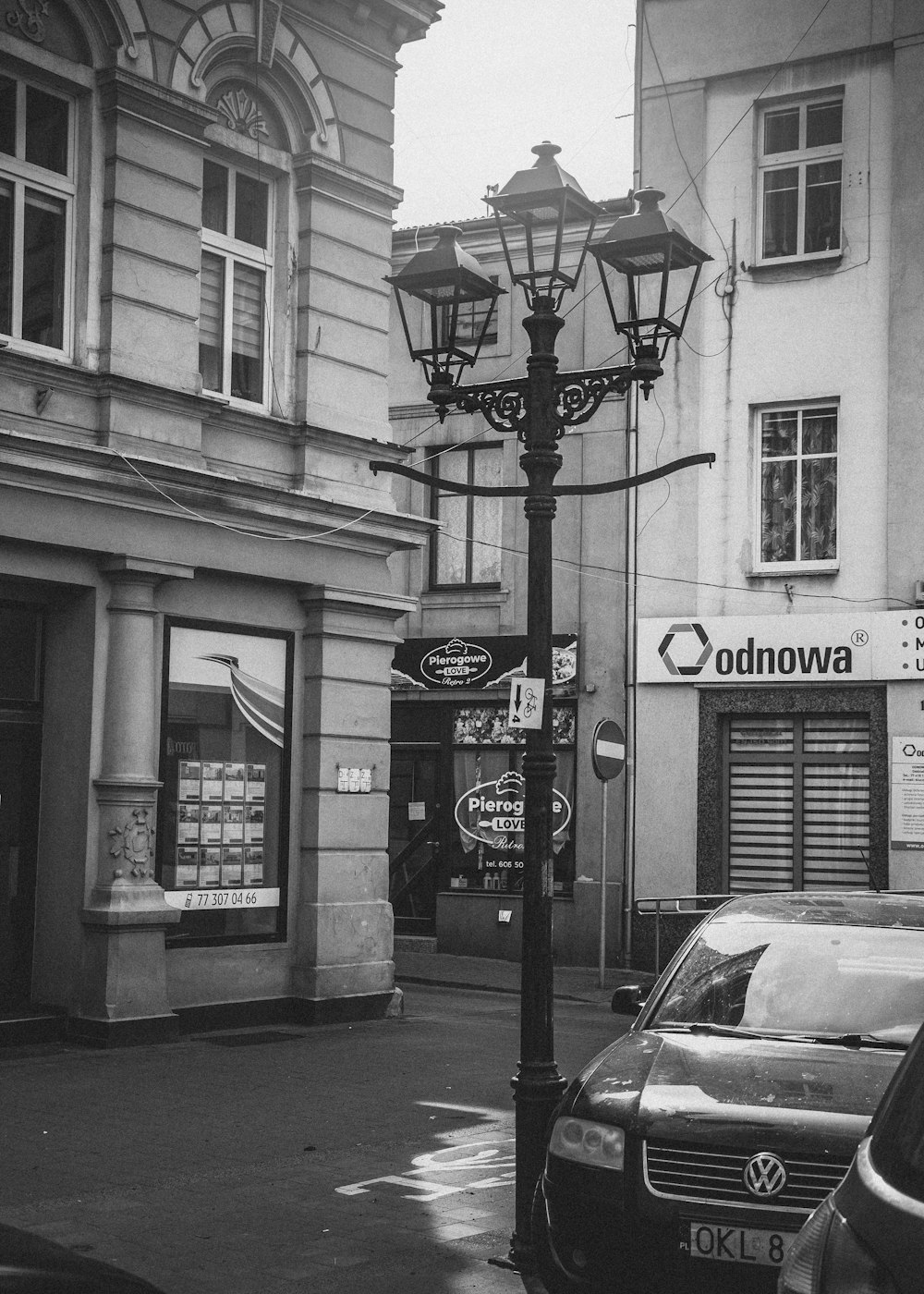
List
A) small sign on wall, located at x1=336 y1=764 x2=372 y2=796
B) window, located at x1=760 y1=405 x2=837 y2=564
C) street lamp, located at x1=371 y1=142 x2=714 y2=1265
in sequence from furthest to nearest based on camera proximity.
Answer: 1. window, located at x1=760 y1=405 x2=837 y2=564
2. small sign on wall, located at x1=336 y1=764 x2=372 y2=796
3. street lamp, located at x1=371 y1=142 x2=714 y2=1265

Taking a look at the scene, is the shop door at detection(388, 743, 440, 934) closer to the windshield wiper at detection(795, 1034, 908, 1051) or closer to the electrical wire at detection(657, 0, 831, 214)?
the electrical wire at detection(657, 0, 831, 214)

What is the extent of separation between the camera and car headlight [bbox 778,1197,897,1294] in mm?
2648

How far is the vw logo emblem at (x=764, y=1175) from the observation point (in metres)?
5.19

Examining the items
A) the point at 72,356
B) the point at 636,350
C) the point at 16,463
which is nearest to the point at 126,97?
the point at 72,356

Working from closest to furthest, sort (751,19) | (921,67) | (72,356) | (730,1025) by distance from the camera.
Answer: (730,1025), (72,356), (921,67), (751,19)

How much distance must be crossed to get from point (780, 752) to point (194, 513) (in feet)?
30.1

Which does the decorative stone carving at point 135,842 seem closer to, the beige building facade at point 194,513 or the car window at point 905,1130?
the beige building facade at point 194,513

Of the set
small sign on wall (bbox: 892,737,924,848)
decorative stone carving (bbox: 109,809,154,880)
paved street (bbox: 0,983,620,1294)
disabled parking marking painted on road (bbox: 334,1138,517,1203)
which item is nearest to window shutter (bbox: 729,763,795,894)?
small sign on wall (bbox: 892,737,924,848)

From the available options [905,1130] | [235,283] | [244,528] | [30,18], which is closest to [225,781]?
[244,528]

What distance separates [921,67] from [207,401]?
10792 mm

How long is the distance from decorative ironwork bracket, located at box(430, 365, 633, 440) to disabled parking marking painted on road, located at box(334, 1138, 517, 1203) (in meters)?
3.78

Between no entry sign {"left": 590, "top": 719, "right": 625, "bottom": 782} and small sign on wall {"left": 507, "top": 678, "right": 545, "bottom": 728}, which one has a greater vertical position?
small sign on wall {"left": 507, "top": 678, "right": 545, "bottom": 728}

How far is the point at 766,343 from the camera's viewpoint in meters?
19.8

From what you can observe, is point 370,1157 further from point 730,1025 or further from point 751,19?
point 751,19
